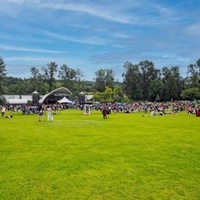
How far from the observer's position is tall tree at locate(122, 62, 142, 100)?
4070 inches

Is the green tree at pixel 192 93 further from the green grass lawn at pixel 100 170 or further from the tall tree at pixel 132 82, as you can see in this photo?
the green grass lawn at pixel 100 170

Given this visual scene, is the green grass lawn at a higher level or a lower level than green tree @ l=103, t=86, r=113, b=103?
lower

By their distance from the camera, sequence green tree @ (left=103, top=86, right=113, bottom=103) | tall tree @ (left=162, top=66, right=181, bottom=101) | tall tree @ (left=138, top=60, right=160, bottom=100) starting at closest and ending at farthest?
1. green tree @ (left=103, top=86, right=113, bottom=103)
2. tall tree @ (left=162, top=66, right=181, bottom=101)
3. tall tree @ (left=138, top=60, right=160, bottom=100)

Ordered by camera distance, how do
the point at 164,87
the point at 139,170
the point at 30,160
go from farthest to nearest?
the point at 164,87
the point at 30,160
the point at 139,170

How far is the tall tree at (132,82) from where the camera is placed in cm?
10338

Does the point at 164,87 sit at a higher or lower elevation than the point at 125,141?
higher

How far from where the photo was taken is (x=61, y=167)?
8961 millimetres

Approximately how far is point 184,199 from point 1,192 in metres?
4.33

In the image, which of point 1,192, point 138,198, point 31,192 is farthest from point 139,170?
point 1,192

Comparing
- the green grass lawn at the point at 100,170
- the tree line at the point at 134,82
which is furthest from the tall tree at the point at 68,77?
the green grass lawn at the point at 100,170

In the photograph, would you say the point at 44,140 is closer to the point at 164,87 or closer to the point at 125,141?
the point at 125,141

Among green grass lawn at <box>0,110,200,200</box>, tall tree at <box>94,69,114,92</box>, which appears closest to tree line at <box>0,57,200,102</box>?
tall tree at <box>94,69,114,92</box>

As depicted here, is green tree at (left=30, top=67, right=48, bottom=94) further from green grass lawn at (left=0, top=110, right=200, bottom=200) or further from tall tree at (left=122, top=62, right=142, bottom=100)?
green grass lawn at (left=0, top=110, right=200, bottom=200)

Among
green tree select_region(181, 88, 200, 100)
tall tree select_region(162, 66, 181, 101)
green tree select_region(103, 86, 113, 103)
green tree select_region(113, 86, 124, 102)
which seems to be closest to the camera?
green tree select_region(181, 88, 200, 100)
